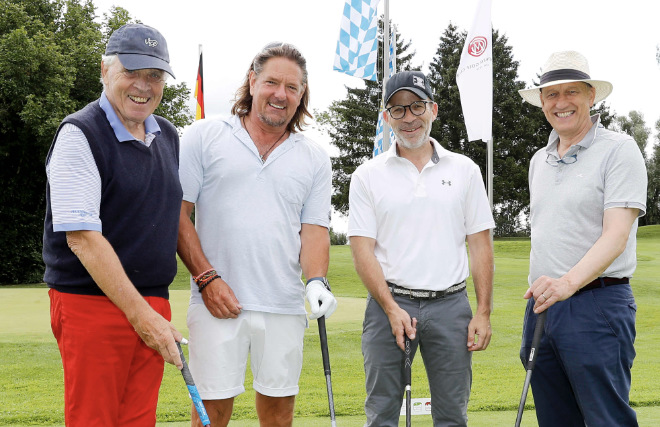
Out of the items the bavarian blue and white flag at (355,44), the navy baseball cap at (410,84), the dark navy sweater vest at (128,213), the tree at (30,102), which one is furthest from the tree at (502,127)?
the dark navy sweater vest at (128,213)

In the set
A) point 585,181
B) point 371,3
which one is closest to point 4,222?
point 371,3

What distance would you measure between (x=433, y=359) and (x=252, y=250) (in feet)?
3.25

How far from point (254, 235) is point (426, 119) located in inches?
40.3

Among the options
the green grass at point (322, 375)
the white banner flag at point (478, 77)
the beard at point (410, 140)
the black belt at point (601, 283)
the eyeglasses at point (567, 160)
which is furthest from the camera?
the white banner flag at point (478, 77)

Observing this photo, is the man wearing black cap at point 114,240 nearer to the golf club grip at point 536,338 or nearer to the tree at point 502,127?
the golf club grip at point 536,338

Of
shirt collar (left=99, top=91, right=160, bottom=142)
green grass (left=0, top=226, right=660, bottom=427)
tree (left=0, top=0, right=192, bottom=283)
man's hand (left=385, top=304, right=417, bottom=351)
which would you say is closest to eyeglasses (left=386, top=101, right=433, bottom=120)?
man's hand (left=385, top=304, right=417, bottom=351)

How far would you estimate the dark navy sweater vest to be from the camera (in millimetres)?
2449

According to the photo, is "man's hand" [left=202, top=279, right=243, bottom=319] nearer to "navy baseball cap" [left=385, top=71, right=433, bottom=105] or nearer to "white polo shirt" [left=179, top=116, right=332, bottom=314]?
"white polo shirt" [left=179, top=116, right=332, bottom=314]

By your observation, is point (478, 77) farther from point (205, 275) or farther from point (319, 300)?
point (205, 275)

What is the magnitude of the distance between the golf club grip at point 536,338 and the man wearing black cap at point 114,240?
153cm

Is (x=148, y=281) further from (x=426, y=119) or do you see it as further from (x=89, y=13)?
(x=89, y=13)

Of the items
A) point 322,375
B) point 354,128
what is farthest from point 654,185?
point 322,375

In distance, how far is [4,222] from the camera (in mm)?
19125

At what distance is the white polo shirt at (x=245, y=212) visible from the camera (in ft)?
9.90
